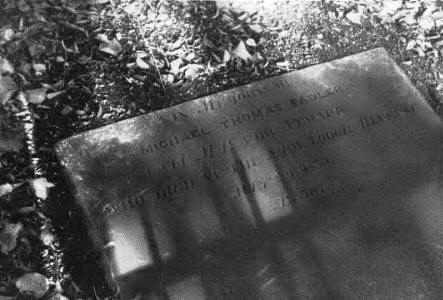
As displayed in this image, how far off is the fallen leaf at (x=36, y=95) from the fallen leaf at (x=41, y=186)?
54cm

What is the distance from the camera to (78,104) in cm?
251

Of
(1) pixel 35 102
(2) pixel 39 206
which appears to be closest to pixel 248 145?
(2) pixel 39 206

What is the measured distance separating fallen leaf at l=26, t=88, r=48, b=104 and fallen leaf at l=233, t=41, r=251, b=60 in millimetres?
1191

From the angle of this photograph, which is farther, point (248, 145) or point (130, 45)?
point (130, 45)

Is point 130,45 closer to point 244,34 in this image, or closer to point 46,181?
point 244,34

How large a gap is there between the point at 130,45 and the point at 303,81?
3.72 feet

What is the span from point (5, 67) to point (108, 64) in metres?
0.59

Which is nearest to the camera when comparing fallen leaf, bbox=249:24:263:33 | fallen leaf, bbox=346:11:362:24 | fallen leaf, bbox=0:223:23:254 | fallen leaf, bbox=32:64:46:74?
fallen leaf, bbox=0:223:23:254

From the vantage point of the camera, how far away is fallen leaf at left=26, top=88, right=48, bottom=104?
2475 millimetres

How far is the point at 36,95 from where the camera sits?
8.16 feet

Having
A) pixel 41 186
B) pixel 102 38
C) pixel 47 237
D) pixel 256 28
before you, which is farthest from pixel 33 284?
pixel 256 28

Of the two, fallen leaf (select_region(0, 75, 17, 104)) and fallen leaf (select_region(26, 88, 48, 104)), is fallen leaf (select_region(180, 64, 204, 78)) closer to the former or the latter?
fallen leaf (select_region(26, 88, 48, 104))

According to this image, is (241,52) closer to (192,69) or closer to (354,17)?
(192,69)

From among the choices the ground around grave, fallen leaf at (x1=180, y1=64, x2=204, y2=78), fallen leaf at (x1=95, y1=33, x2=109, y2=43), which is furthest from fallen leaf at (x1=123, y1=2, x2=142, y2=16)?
fallen leaf at (x1=180, y1=64, x2=204, y2=78)
